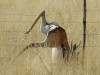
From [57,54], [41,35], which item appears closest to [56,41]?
[57,54]

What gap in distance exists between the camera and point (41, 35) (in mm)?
7027

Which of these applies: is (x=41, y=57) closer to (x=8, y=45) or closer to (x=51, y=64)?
(x=51, y=64)

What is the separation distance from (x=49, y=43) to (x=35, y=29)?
2.15 meters

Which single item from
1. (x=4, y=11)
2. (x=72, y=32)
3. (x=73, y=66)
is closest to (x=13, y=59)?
(x=73, y=66)

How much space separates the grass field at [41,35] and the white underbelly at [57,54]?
6cm

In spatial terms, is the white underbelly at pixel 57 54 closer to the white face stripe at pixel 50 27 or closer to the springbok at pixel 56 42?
the springbok at pixel 56 42

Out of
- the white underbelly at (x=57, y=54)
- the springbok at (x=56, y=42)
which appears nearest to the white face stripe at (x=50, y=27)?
the springbok at (x=56, y=42)

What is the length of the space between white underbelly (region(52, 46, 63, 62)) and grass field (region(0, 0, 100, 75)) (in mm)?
65

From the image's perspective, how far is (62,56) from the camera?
531cm

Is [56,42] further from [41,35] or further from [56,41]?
[41,35]

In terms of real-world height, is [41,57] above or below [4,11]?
below

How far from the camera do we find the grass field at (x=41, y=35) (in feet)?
16.8

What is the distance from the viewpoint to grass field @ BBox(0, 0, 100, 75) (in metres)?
5.13

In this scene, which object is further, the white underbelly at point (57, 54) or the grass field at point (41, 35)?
the white underbelly at point (57, 54)
